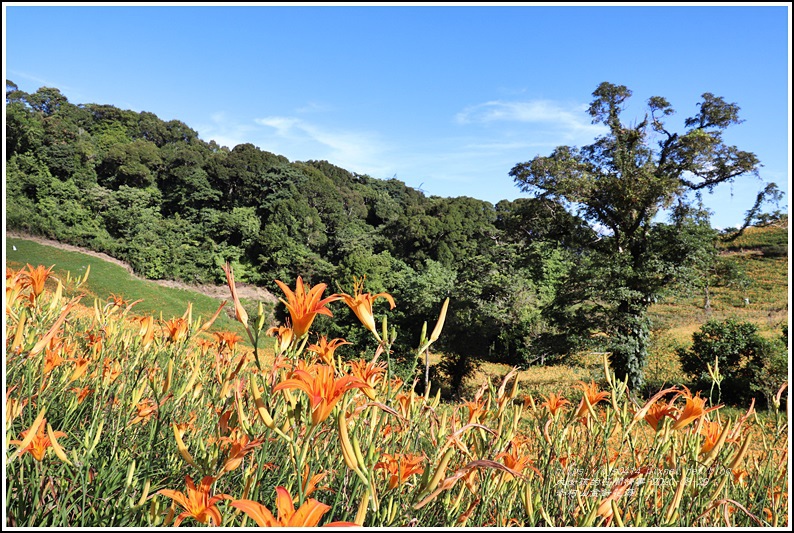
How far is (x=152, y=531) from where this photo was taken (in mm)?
455

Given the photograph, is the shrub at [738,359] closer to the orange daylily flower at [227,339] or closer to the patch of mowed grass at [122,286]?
the orange daylily flower at [227,339]

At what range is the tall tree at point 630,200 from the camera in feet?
23.0

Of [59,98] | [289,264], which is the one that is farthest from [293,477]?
[59,98]

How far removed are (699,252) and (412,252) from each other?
493 inches

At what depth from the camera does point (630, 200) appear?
732 cm

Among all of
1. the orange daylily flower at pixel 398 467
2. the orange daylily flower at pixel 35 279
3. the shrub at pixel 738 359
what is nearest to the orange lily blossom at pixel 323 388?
the orange daylily flower at pixel 398 467

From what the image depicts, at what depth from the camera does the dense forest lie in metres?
7.44

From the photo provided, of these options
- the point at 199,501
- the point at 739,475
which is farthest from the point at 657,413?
the point at 199,501

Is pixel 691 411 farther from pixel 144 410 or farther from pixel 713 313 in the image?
pixel 713 313

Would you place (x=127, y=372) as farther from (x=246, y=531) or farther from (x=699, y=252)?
(x=699, y=252)

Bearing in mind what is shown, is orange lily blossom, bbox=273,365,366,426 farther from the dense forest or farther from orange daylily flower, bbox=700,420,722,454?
the dense forest

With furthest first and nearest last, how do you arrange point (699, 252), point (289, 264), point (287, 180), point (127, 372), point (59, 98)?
point (59, 98) → point (287, 180) → point (289, 264) → point (699, 252) → point (127, 372)

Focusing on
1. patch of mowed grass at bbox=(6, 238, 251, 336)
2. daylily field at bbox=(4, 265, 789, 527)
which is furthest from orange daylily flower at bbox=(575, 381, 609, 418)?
patch of mowed grass at bbox=(6, 238, 251, 336)

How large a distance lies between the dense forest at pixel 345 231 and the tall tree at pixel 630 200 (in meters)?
0.04
